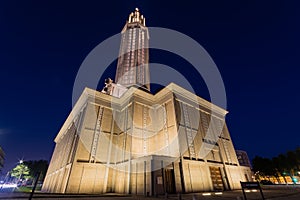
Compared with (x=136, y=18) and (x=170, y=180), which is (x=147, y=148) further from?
(x=136, y=18)

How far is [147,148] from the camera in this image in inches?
784

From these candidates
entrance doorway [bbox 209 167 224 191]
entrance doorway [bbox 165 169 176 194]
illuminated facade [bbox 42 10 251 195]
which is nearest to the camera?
entrance doorway [bbox 165 169 176 194]

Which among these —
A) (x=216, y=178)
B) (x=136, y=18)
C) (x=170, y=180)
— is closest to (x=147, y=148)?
(x=170, y=180)

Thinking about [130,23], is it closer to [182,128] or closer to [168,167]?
[182,128]

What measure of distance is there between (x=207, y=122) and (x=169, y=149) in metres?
9.36

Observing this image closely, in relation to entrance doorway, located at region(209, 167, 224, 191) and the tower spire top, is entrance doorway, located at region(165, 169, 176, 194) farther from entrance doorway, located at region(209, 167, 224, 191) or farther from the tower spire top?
the tower spire top

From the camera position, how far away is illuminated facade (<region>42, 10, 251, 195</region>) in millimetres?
15758

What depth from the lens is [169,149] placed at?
18469 mm

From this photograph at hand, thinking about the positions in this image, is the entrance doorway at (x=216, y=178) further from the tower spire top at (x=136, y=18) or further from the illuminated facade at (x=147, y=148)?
the tower spire top at (x=136, y=18)

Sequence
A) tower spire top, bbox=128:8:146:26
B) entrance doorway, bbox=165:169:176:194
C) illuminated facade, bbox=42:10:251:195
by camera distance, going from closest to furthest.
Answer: entrance doorway, bbox=165:169:176:194
illuminated facade, bbox=42:10:251:195
tower spire top, bbox=128:8:146:26

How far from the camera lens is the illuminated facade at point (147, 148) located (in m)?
15.8

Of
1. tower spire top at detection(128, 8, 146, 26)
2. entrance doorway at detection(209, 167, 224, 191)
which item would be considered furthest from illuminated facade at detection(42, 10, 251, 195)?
tower spire top at detection(128, 8, 146, 26)

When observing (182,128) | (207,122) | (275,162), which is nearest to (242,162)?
(275,162)

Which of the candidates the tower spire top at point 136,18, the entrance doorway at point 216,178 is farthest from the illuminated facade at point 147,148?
the tower spire top at point 136,18
